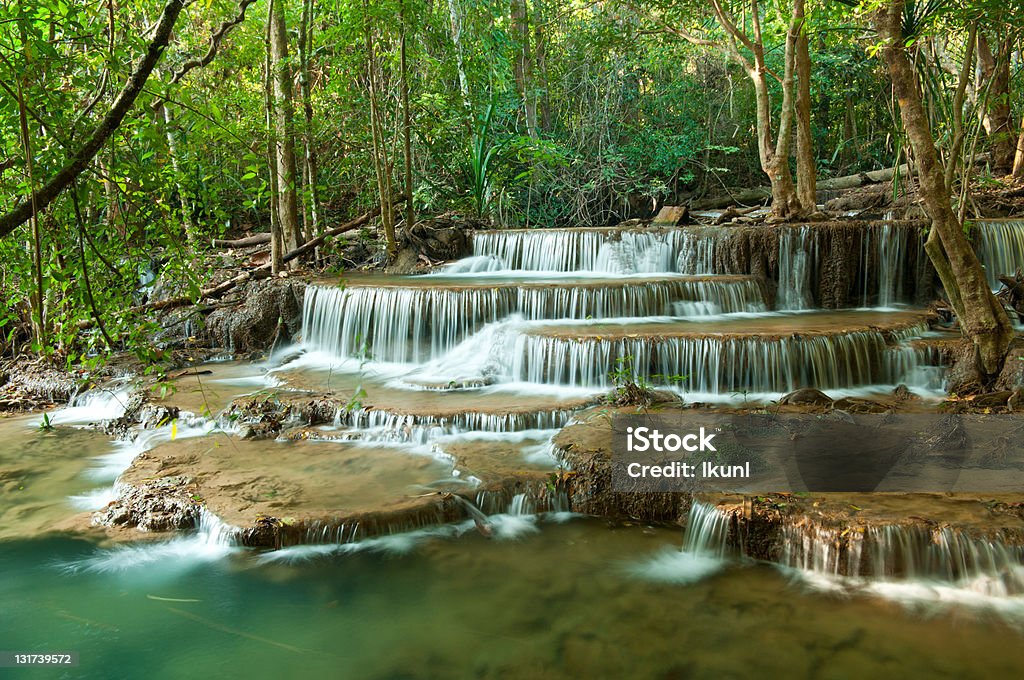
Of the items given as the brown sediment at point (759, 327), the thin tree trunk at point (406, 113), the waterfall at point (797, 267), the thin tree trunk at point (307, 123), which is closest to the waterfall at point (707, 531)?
the brown sediment at point (759, 327)

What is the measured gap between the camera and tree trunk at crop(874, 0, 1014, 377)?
613 cm

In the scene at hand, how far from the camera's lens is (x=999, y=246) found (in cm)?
964

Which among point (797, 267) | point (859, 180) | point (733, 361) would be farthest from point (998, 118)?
point (733, 361)

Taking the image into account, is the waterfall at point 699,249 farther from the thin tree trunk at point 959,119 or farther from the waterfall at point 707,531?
the waterfall at point 707,531

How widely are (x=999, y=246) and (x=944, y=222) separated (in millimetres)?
4002

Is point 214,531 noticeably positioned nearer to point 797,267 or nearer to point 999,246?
point 797,267

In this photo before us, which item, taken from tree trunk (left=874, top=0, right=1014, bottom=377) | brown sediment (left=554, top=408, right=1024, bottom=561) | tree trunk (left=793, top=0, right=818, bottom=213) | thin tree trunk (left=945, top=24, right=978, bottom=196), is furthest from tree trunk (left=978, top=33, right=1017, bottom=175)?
brown sediment (left=554, top=408, right=1024, bottom=561)

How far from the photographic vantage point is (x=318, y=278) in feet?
35.7

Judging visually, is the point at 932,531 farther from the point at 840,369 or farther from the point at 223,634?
the point at 223,634

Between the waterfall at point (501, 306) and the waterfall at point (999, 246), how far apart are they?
126 inches

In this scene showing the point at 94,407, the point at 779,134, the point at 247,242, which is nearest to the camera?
the point at 94,407

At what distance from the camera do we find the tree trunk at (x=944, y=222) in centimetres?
613

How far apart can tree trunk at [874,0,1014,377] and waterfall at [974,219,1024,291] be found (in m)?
3.42

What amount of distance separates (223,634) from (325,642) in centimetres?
60
